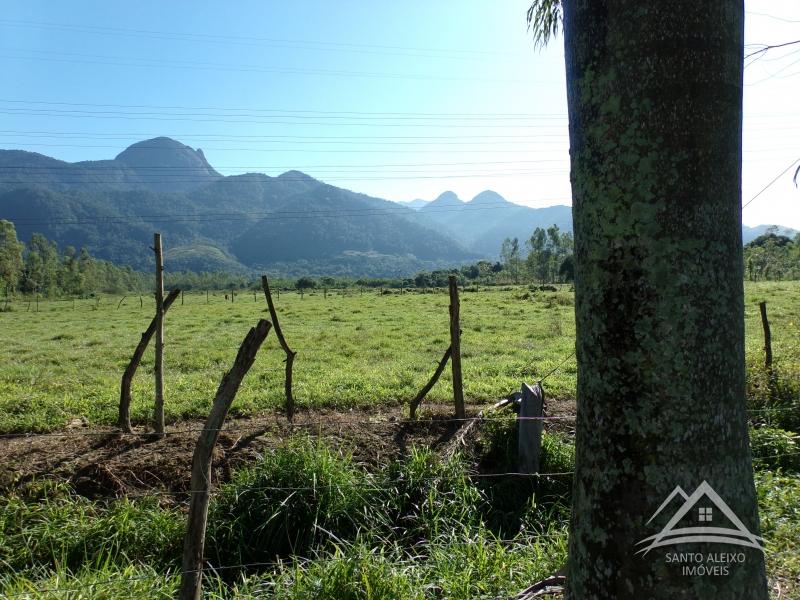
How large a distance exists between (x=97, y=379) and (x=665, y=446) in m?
11.8

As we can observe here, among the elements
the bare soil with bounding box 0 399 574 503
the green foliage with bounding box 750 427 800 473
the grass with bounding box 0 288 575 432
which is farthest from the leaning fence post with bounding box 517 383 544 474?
the grass with bounding box 0 288 575 432

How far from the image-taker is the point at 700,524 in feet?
4.28

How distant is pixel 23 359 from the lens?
1362cm

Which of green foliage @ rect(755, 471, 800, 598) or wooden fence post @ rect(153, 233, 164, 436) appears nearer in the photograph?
green foliage @ rect(755, 471, 800, 598)

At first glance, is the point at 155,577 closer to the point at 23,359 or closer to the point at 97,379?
the point at 97,379

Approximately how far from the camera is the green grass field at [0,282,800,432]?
858 centimetres

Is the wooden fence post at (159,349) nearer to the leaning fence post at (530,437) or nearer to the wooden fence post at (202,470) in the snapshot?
the wooden fence post at (202,470)

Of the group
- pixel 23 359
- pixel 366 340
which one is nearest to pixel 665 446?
pixel 366 340

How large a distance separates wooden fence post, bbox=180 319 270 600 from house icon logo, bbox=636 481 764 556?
2076mm

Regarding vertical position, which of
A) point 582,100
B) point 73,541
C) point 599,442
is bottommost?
point 73,541

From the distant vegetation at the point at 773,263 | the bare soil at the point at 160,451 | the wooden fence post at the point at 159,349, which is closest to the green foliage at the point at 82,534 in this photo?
the bare soil at the point at 160,451

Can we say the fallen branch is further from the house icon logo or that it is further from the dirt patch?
the dirt patch

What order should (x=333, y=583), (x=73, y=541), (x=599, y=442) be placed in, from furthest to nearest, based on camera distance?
(x=73, y=541)
(x=333, y=583)
(x=599, y=442)

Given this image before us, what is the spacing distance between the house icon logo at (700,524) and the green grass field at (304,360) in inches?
293
